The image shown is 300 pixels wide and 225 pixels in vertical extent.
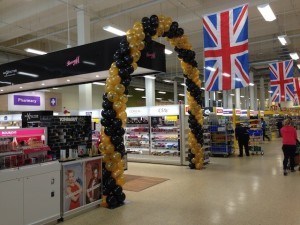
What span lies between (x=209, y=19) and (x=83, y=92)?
539 centimetres

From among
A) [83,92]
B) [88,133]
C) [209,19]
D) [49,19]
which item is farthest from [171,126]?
[49,19]

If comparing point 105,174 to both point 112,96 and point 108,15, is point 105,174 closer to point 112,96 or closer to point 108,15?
point 112,96

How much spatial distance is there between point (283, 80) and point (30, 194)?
485 inches

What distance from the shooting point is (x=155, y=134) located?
11.1 metres

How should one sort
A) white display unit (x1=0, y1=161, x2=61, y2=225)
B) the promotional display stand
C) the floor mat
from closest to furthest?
white display unit (x1=0, y1=161, x2=61, y2=225) → the promotional display stand → the floor mat

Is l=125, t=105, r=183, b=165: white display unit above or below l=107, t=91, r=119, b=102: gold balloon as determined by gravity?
below

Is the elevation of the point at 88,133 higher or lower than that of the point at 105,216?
higher

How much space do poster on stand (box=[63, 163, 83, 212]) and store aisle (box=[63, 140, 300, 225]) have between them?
24cm

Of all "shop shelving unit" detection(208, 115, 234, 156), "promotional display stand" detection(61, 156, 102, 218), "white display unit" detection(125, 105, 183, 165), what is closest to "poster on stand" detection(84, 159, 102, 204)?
"promotional display stand" detection(61, 156, 102, 218)

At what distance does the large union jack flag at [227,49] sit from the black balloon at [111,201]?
153 inches

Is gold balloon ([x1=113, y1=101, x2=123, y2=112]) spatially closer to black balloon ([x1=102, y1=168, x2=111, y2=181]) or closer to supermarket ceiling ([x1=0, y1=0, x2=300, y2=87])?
black balloon ([x1=102, y1=168, x2=111, y2=181])

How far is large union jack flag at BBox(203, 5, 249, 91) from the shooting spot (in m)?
6.86

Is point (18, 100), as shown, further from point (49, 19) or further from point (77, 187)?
point (77, 187)

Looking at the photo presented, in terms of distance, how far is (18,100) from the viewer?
13.4 m
